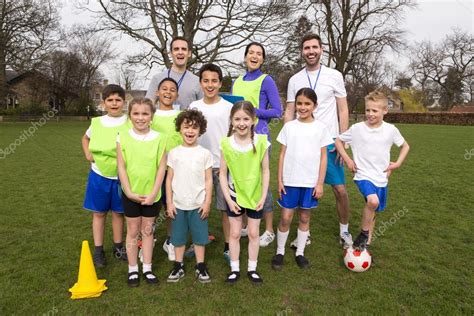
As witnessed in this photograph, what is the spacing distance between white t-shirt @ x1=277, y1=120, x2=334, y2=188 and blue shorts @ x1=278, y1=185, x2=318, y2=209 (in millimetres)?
77

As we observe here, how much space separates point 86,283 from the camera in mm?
3342

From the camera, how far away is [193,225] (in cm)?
358

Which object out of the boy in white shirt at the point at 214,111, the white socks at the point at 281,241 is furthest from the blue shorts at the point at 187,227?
the white socks at the point at 281,241

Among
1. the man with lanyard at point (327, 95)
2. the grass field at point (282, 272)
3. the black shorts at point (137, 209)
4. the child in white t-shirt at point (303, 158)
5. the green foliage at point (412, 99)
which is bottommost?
the grass field at point (282, 272)

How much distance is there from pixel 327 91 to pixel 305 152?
3.11ft

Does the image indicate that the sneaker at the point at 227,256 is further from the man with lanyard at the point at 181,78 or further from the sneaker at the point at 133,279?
the man with lanyard at the point at 181,78

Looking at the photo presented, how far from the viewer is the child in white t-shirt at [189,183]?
136 inches

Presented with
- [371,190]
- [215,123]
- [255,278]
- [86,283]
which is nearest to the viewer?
[86,283]

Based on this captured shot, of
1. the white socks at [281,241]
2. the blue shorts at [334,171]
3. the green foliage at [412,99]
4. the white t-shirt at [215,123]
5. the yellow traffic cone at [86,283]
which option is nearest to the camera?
the yellow traffic cone at [86,283]

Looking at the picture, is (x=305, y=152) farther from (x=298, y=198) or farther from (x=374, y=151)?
(x=374, y=151)

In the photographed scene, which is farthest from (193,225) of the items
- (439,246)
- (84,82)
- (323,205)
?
(84,82)

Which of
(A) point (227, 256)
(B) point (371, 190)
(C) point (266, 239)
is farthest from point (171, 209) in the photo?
(B) point (371, 190)

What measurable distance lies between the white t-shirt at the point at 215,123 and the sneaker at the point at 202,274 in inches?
43.6

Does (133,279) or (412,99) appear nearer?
(133,279)
